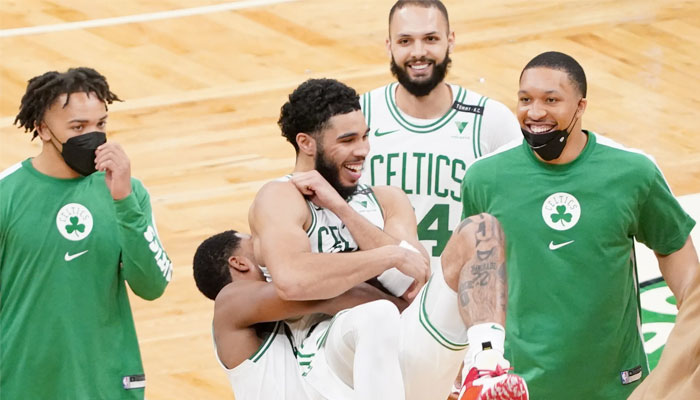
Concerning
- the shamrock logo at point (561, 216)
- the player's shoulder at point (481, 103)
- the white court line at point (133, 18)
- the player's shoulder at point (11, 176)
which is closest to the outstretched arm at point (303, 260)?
the shamrock logo at point (561, 216)

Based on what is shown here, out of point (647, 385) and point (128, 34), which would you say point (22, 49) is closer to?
point (128, 34)

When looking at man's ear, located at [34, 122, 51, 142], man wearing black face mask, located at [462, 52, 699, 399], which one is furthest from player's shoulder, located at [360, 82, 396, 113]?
man's ear, located at [34, 122, 51, 142]

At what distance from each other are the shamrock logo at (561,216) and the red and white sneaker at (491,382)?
1.12 m

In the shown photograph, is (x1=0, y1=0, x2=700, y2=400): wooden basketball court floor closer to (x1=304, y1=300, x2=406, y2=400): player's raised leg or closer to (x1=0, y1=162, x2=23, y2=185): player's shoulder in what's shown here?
(x1=0, y1=162, x2=23, y2=185): player's shoulder

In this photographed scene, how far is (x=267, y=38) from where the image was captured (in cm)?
1292

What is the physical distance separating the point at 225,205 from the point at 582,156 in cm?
449

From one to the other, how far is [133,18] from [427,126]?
6.41m

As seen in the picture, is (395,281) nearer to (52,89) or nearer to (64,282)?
(64,282)

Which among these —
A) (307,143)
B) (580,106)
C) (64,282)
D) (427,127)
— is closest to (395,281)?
(307,143)

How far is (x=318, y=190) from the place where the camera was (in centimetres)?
610

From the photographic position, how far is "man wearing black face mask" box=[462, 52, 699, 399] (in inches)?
234

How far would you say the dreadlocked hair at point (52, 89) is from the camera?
6.20m

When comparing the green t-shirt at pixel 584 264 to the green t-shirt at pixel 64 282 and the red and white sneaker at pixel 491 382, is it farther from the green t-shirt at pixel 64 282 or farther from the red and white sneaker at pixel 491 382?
the green t-shirt at pixel 64 282

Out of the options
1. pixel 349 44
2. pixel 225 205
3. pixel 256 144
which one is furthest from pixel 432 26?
pixel 349 44
